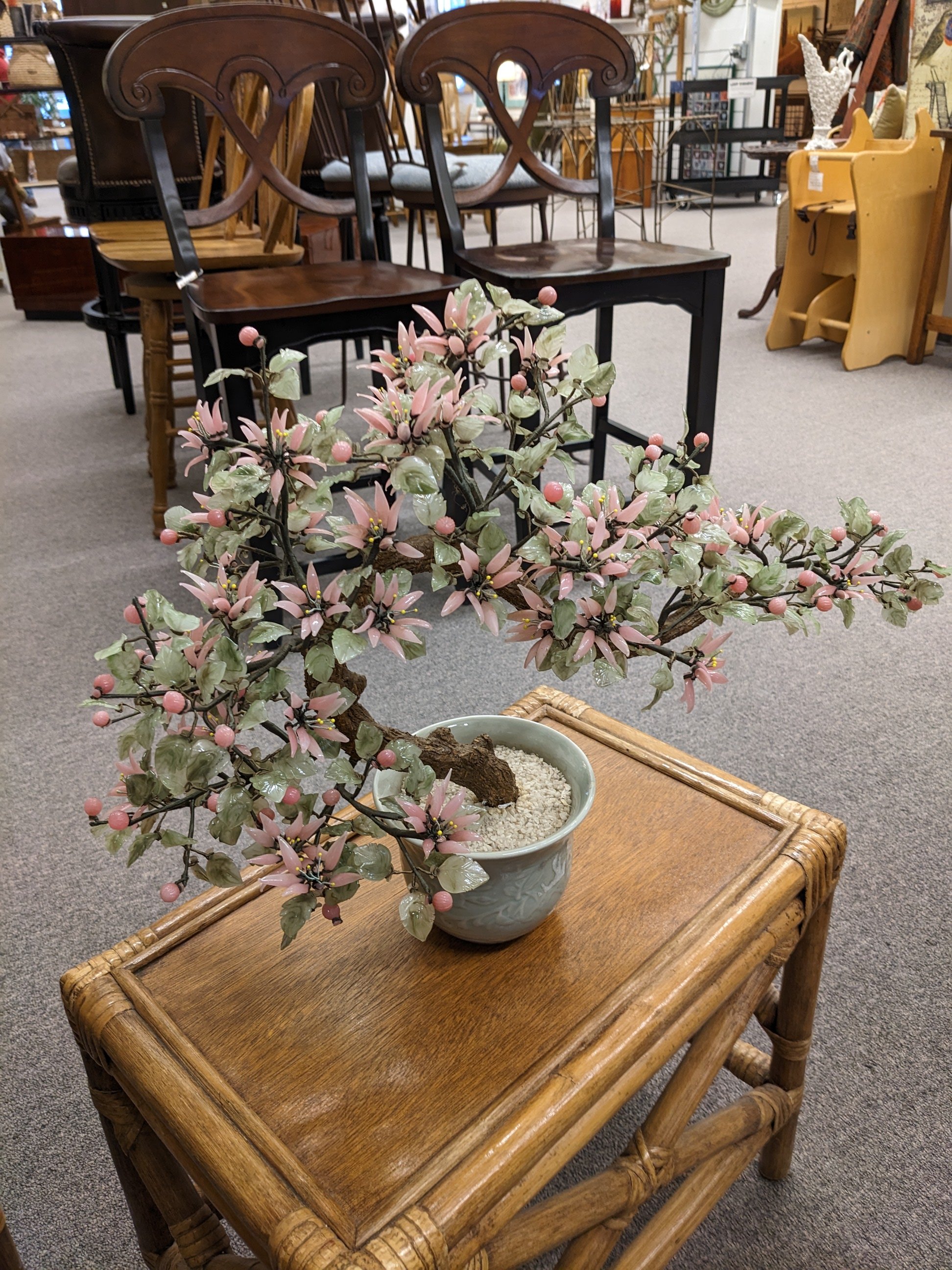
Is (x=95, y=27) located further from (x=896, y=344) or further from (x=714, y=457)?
(x=896, y=344)

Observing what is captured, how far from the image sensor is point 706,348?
1.98 m

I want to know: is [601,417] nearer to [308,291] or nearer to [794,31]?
[308,291]

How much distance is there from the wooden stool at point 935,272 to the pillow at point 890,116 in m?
0.62

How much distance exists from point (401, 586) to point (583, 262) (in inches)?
62.0

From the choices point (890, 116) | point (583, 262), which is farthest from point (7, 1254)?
point (890, 116)

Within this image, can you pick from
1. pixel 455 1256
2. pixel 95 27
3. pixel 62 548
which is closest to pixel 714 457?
pixel 62 548

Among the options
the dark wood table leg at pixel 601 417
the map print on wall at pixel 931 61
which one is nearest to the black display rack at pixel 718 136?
the map print on wall at pixel 931 61

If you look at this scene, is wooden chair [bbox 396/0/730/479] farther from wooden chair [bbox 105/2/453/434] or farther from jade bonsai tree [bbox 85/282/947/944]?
jade bonsai tree [bbox 85/282/947/944]


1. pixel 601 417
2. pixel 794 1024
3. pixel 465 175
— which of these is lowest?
pixel 794 1024

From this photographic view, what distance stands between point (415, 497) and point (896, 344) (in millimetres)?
3600

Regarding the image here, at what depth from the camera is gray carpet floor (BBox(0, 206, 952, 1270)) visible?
0.95 meters

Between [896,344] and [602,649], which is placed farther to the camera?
[896,344]

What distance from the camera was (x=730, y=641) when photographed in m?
1.86

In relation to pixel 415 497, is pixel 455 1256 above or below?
below
